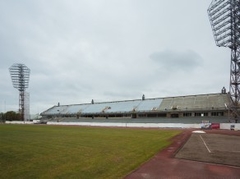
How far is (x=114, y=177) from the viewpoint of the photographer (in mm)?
9336

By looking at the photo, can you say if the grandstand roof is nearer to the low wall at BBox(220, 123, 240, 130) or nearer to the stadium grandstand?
the stadium grandstand

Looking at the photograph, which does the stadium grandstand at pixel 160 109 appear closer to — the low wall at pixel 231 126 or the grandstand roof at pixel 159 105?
the grandstand roof at pixel 159 105

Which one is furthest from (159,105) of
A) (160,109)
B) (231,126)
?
(231,126)

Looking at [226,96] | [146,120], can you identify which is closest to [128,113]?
[146,120]

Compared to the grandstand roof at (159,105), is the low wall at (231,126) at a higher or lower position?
lower

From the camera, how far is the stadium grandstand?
6178 centimetres

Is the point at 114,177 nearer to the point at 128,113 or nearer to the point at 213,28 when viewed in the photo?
the point at 213,28

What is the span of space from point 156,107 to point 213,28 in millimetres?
32153

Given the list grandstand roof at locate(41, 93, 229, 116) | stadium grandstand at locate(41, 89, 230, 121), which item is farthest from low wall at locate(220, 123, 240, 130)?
grandstand roof at locate(41, 93, 229, 116)

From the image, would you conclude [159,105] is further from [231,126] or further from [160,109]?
[231,126]

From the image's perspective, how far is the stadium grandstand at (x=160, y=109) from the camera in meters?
61.8

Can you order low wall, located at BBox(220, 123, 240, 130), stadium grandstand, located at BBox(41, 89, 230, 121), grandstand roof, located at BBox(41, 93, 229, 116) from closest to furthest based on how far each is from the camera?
1. low wall, located at BBox(220, 123, 240, 130)
2. stadium grandstand, located at BBox(41, 89, 230, 121)
3. grandstand roof, located at BBox(41, 93, 229, 116)

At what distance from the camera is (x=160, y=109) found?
70875 millimetres

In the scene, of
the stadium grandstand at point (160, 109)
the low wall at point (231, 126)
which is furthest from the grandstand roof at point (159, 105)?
the low wall at point (231, 126)
